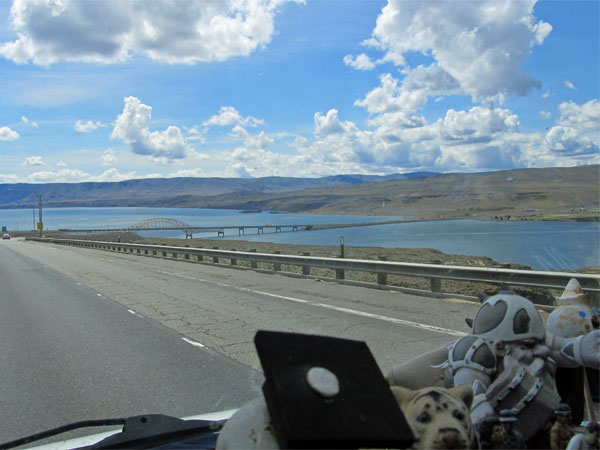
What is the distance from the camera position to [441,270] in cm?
1169

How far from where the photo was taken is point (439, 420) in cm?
162

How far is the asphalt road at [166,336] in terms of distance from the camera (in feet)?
18.1

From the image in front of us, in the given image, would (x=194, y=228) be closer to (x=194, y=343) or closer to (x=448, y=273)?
(x=448, y=273)

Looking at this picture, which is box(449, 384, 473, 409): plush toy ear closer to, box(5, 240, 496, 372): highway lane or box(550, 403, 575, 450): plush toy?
box(550, 403, 575, 450): plush toy

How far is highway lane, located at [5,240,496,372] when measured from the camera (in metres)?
7.85

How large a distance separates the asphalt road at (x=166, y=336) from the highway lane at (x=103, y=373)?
14 millimetres

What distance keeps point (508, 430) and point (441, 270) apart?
10025 millimetres

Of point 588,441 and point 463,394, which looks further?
point 588,441

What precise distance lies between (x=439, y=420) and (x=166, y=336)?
24.8 ft

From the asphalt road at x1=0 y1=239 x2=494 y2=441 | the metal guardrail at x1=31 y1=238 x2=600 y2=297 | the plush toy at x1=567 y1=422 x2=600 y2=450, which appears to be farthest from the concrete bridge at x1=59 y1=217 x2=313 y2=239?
the plush toy at x1=567 y1=422 x2=600 y2=450

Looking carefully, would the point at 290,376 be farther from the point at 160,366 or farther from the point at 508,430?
the point at 160,366

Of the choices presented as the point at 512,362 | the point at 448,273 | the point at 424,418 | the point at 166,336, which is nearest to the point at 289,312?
the point at 166,336

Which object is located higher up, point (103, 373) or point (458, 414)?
point (458, 414)

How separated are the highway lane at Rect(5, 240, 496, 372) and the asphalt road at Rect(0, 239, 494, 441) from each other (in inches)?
0.9
